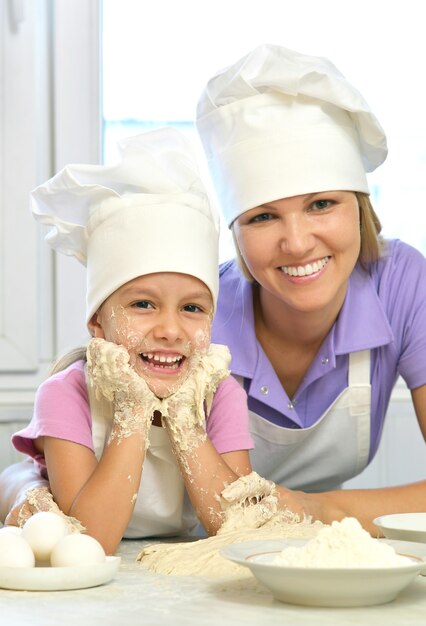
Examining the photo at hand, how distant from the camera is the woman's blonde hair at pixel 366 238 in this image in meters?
1.72

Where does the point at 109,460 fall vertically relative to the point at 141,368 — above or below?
below

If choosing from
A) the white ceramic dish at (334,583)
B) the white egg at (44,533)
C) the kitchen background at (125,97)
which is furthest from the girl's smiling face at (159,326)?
the kitchen background at (125,97)

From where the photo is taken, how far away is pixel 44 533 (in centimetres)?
105

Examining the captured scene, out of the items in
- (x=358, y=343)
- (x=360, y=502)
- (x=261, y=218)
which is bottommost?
(x=360, y=502)

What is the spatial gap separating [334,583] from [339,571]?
0.08 ft

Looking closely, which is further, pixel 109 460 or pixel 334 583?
pixel 109 460

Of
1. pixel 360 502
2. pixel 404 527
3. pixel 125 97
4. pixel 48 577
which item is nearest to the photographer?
pixel 48 577

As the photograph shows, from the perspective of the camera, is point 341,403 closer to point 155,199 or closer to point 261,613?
point 155,199

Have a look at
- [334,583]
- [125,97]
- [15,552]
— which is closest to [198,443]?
[15,552]

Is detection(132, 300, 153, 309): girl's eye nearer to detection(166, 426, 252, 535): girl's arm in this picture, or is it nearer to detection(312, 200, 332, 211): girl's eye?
detection(166, 426, 252, 535): girl's arm

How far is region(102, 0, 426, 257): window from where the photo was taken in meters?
2.55

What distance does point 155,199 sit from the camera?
1411 millimetres

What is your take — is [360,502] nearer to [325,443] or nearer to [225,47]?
[325,443]

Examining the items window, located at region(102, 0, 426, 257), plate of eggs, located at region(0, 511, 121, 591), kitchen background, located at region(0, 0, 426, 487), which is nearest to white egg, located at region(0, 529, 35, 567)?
plate of eggs, located at region(0, 511, 121, 591)
